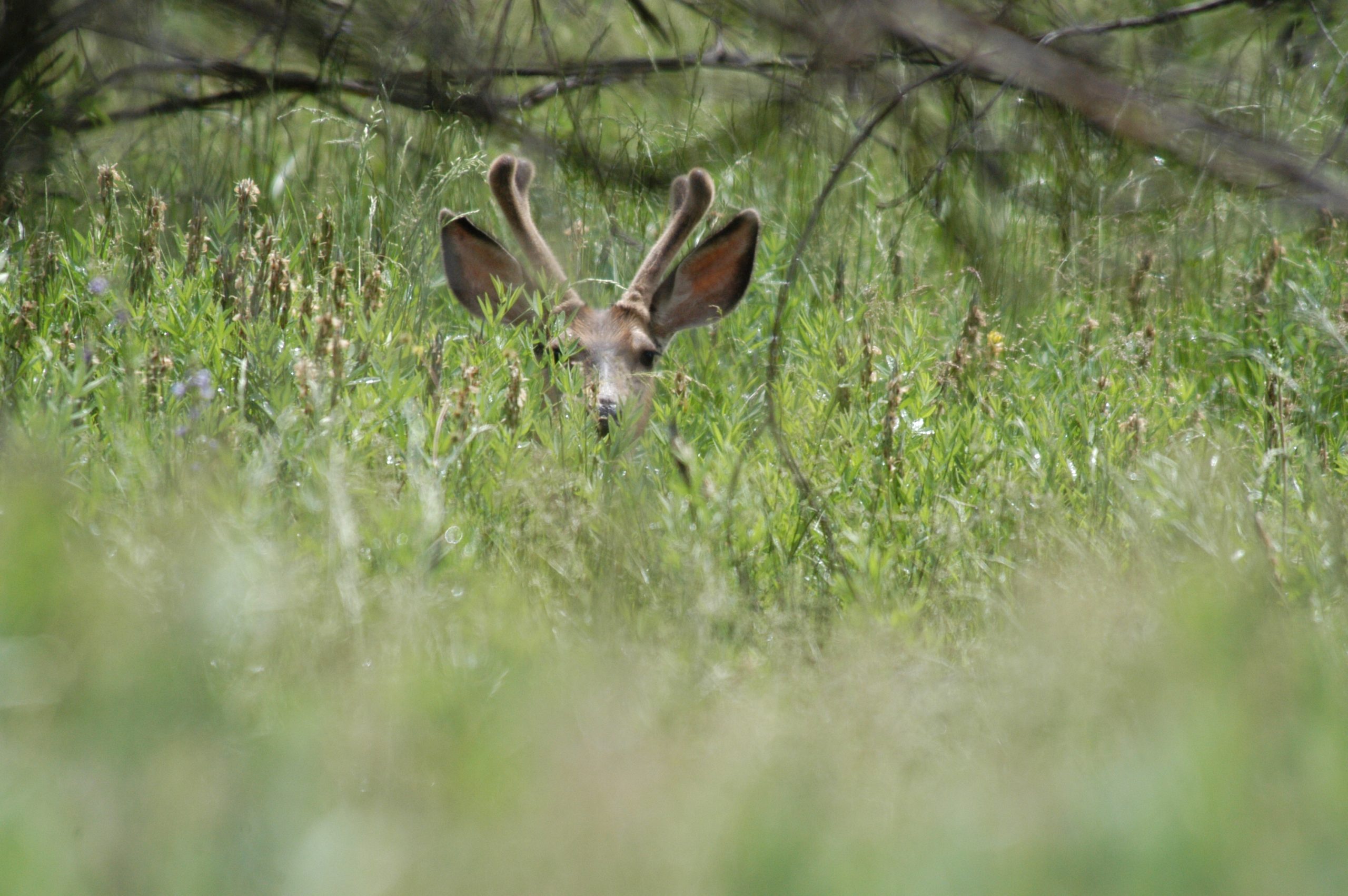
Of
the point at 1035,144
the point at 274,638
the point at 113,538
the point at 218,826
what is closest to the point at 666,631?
the point at 274,638

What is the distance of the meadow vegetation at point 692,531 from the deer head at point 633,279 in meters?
0.15

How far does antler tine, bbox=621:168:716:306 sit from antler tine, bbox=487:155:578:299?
0.38 meters

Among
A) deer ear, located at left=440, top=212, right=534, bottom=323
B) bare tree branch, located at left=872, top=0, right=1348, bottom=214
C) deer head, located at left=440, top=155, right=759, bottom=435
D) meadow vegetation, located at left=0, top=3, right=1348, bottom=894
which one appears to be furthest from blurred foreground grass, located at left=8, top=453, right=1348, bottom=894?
deer ear, located at left=440, top=212, right=534, bottom=323

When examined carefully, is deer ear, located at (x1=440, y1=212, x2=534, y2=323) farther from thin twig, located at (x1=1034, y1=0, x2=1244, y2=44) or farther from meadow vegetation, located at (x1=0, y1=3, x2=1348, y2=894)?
thin twig, located at (x1=1034, y1=0, x2=1244, y2=44)

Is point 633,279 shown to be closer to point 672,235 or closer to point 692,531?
point 672,235

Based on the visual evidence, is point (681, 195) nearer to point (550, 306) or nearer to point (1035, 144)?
point (550, 306)

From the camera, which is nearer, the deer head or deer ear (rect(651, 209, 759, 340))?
the deer head

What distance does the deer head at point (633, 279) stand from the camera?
A: 5.81 meters

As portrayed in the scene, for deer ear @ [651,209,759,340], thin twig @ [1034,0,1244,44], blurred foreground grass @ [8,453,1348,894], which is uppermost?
deer ear @ [651,209,759,340]

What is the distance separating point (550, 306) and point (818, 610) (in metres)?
1.80

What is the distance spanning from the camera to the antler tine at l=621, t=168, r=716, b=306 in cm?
607

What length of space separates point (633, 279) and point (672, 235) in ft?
1.18

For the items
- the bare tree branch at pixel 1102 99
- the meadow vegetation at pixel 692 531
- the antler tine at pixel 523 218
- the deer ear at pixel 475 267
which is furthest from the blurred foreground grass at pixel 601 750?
the antler tine at pixel 523 218

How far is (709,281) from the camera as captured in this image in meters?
6.11
